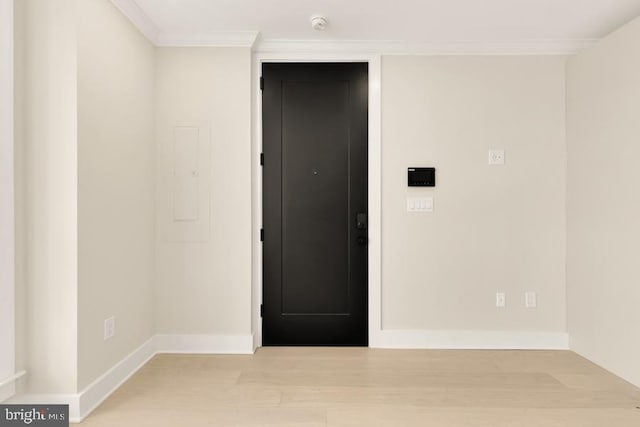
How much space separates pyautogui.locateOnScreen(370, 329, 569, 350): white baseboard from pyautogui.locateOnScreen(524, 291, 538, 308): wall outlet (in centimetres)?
24

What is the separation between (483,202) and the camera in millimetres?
3404

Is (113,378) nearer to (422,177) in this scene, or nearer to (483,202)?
(422,177)

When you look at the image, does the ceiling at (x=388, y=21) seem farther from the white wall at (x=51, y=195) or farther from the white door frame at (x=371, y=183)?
the white wall at (x=51, y=195)

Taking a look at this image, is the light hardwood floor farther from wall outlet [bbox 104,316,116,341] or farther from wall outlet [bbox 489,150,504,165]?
wall outlet [bbox 489,150,504,165]

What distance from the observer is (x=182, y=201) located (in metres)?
3.34

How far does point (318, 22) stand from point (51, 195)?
84.6 inches

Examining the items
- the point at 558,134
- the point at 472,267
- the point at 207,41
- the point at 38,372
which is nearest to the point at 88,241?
the point at 38,372

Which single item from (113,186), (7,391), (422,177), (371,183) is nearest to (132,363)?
(7,391)

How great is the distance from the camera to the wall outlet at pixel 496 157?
3.40m

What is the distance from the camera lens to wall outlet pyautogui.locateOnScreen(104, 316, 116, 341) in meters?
2.56

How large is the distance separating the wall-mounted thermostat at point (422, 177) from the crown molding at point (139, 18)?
94.8 inches

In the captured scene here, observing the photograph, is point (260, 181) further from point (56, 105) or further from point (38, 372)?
point (38, 372)

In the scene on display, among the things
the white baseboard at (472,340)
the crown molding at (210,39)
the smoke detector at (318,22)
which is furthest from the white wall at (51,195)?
the white baseboard at (472,340)

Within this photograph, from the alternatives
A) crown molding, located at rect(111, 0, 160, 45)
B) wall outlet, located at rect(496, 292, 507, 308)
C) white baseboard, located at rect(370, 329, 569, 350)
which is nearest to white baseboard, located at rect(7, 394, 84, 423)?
white baseboard, located at rect(370, 329, 569, 350)
